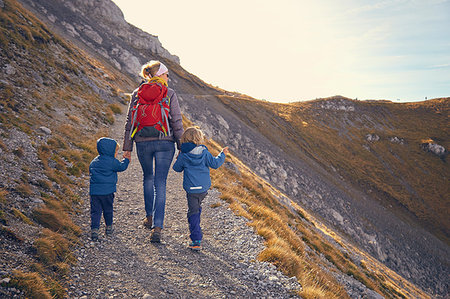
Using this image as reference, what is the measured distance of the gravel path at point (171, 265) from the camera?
4.38m

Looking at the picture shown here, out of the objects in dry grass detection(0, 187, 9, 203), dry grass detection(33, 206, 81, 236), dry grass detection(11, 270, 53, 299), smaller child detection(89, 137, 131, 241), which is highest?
smaller child detection(89, 137, 131, 241)

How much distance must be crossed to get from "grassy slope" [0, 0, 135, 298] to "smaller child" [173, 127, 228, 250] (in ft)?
8.67

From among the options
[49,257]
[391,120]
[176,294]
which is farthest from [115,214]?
[391,120]

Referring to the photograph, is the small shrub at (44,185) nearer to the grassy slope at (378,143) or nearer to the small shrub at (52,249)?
the small shrub at (52,249)

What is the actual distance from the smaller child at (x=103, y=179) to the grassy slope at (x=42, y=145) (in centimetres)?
58

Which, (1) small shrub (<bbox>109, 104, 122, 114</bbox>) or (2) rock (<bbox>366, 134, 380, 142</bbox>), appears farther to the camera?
(2) rock (<bbox>366, 134, 380, 142</bbox>)

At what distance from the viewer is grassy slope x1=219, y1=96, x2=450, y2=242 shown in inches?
2244

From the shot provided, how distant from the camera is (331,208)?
1656 inches

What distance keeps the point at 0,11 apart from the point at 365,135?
85071 millimetres

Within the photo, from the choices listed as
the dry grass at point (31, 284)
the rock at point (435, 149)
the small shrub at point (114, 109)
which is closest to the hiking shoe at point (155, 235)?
the dry grass at point (31, 284)

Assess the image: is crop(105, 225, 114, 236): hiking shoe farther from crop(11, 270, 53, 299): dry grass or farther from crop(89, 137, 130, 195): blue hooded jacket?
crop(11, 270, 53, 299): dry grass

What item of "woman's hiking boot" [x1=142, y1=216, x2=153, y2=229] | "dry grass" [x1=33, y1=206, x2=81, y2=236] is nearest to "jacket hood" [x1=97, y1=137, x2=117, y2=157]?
"dry grass" [x1=33, y1=206, x2=81, y2=236]

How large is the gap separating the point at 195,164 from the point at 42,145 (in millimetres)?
7487

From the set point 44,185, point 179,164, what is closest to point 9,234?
point 44,185
